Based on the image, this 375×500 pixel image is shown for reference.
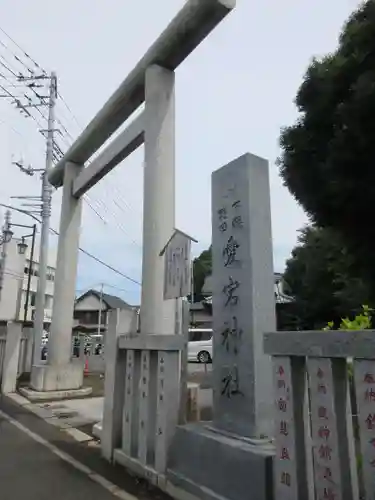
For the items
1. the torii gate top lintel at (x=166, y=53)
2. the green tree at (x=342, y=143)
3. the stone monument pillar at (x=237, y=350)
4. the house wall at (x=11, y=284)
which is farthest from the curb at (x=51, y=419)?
the house wall at (x=11, y=284)

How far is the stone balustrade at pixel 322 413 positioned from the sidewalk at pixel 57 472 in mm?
1659

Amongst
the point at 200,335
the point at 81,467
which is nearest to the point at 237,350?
the point at 81,467

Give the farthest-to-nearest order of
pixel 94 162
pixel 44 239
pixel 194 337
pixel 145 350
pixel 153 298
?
pixel 194 337 < pixel 44 239 < pixel 94 162 < pixel 153 298 < pixel 145 350

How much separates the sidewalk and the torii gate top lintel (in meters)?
6.05

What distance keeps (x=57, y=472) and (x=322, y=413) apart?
11.1ft

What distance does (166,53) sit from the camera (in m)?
7.00

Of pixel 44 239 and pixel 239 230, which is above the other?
pixel 44 239

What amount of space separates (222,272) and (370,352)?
176cm

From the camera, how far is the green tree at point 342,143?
6621 mm

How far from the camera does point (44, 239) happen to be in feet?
41.3

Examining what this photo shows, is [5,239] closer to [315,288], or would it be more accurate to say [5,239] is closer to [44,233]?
[44,233]

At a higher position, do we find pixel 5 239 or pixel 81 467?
pixel 5 239

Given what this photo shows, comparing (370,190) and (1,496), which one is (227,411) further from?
(370,190)

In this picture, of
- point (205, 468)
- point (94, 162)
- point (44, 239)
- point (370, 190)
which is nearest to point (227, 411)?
point (205, 468)
